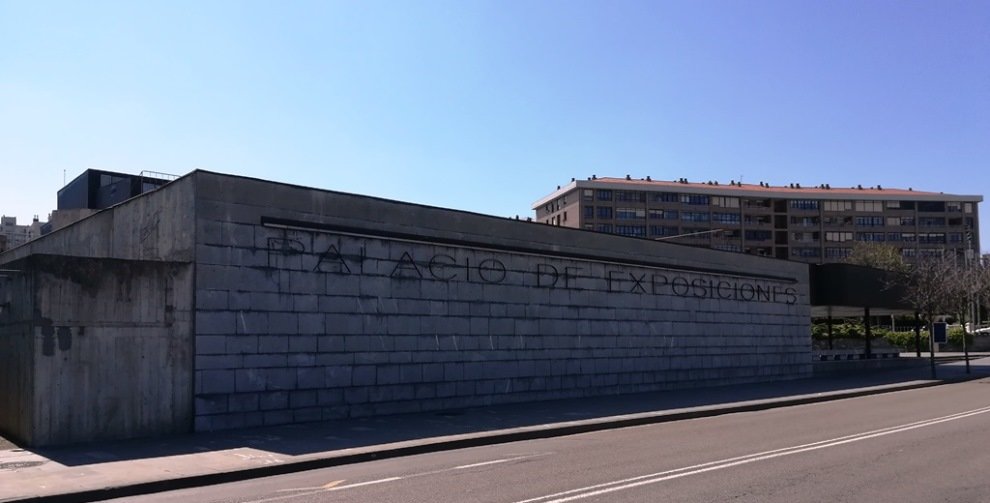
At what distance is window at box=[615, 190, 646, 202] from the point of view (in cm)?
11119

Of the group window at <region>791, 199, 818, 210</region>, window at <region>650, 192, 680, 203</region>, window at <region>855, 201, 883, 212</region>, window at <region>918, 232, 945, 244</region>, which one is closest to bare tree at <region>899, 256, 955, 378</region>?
window at <region>650, 192, 680, 203</region>

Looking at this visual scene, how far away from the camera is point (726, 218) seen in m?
115

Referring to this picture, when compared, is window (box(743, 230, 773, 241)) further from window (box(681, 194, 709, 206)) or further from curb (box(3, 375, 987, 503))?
curb (box(3, 375, 987, 503))

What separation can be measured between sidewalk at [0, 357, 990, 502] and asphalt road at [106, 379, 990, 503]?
1.65 feet

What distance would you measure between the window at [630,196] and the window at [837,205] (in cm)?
2675

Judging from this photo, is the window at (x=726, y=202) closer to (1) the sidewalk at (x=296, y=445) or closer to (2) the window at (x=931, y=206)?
(2) the window at (x=931, y=206)

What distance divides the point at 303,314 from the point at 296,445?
3.90 m

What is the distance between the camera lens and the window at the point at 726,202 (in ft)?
376

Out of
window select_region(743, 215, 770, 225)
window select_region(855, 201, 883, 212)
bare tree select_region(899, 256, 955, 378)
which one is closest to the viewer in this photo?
bare tree select_region(899, 256, 955, 378)

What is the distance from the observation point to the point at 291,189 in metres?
17.8

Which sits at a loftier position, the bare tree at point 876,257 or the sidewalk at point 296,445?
the bare tree at point 876,257

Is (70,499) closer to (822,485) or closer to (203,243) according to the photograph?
(203,243)

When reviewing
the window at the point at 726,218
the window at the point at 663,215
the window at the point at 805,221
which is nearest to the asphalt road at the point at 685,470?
the window at the point at 663,215

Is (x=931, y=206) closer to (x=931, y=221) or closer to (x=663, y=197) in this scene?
(x=931, y=221)
